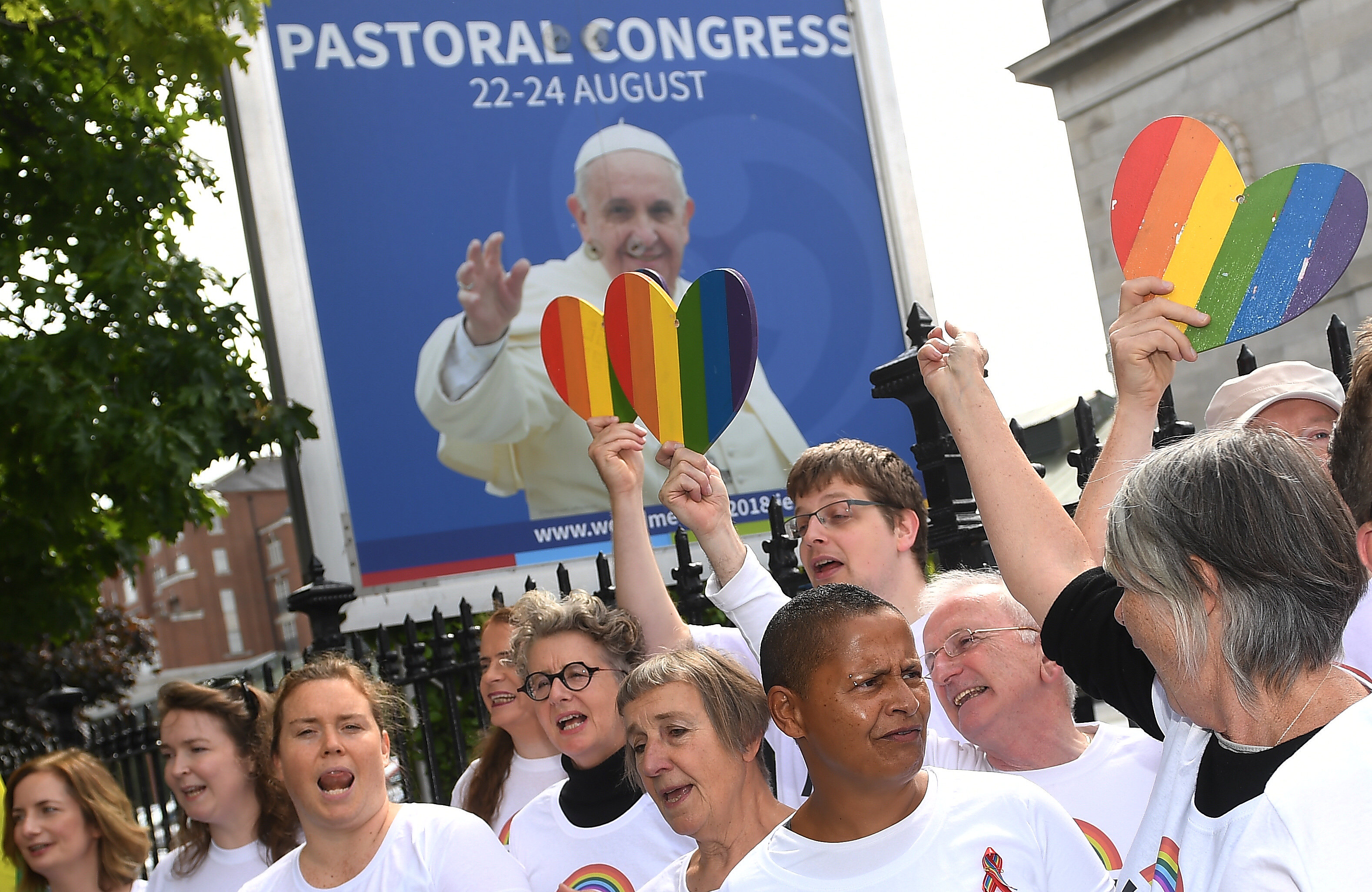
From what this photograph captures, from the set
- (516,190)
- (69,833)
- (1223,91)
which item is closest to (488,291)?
(516,190)

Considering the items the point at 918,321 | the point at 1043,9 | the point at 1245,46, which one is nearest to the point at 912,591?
the point at 918,321

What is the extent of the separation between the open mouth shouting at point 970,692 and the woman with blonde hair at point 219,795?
2.27 m

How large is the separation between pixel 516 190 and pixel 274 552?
6568cm

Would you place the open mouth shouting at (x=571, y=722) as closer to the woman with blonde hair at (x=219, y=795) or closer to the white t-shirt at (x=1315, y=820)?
the woman with blonde hair at (x=219, y=795)

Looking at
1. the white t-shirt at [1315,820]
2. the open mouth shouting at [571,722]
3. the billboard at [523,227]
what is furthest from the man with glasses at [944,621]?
the billboard at [523,227]

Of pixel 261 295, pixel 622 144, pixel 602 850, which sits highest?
pixel 622 144

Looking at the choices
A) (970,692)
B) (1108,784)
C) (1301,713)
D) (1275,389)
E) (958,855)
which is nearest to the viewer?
(1301,713)

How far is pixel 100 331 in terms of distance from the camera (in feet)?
19.4

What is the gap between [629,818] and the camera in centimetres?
294

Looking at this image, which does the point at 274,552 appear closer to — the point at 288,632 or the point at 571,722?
the point at 288,632

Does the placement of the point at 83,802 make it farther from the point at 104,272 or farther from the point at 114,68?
the point at 114,68

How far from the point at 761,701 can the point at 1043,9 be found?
46.6 feet

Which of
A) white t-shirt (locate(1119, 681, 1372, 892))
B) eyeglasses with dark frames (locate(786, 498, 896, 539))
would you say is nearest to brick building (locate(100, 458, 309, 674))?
eyeglasses with dark frames (locate(786, 498, 896, 539))

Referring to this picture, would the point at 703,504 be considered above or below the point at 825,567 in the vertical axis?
above
